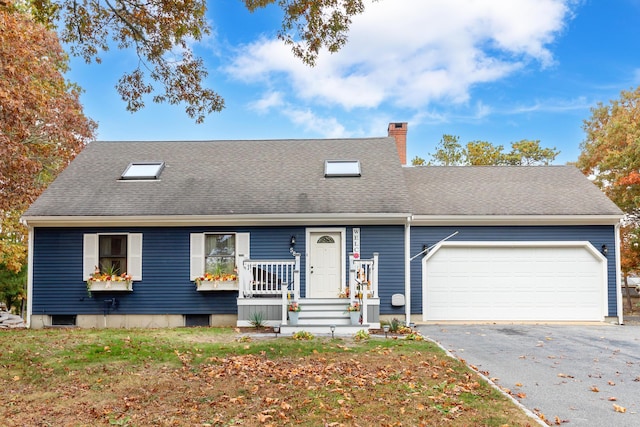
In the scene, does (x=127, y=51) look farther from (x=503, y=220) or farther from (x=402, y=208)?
(x=503, y=220)

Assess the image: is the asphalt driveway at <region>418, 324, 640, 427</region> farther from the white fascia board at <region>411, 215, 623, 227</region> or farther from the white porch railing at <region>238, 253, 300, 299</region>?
the white porch railing at <region>238, 253, 300, 299</region>

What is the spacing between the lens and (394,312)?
Answer: 1194 cm

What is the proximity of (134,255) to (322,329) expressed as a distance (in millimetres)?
5218

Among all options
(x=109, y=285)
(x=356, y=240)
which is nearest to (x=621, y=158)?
(x=356, y=240)

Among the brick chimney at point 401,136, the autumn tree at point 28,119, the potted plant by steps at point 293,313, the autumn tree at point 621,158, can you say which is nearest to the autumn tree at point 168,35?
the autumn tree at point 28,119

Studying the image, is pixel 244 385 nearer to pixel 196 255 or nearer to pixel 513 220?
pixel 196 255

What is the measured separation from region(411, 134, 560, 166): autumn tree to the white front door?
18133mm

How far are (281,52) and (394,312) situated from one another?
6.56m

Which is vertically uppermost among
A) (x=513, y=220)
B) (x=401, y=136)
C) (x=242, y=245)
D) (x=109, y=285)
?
(x=401, y=136)

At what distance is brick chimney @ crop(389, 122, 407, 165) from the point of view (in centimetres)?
1708

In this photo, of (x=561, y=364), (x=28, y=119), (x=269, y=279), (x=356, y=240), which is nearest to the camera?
(x=561, y=364)

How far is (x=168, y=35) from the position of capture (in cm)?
905

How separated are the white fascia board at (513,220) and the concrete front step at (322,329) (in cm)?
348

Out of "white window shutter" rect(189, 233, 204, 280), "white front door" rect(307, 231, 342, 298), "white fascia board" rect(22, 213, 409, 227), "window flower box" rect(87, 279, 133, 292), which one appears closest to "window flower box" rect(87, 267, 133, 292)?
"window flower box" rect(87, 279, 133, 292)
